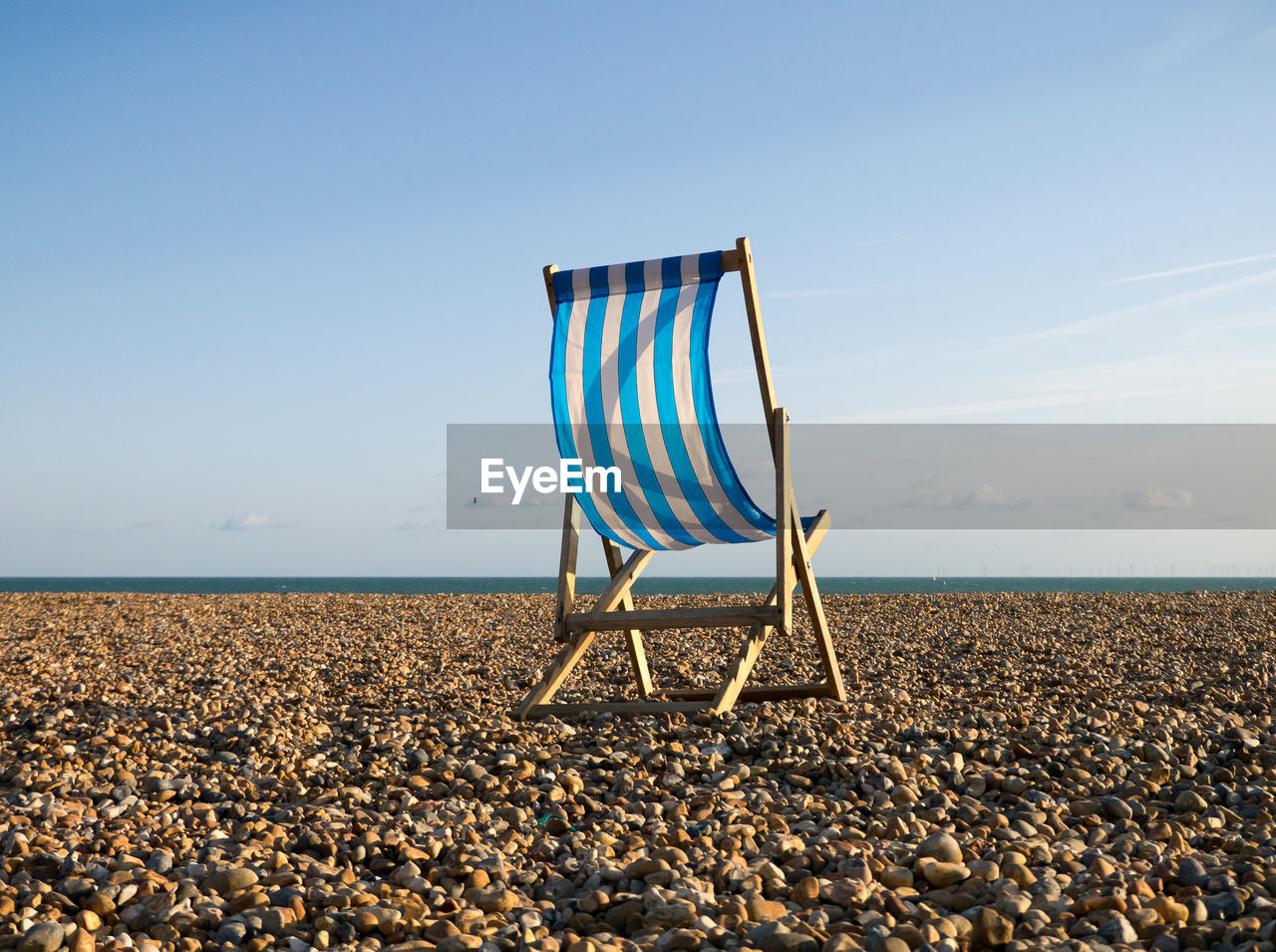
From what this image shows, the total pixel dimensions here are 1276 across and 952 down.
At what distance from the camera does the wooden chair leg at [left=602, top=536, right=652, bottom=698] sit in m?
4.71

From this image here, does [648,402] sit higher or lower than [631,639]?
higher

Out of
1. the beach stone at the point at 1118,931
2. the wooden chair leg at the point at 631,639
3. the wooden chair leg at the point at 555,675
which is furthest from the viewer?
the wooden chair leg at the point at 631,639

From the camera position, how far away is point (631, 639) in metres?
4.92

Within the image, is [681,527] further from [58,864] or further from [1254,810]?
[58,864]

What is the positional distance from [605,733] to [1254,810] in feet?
7.46

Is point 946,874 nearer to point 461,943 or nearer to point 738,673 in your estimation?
point 461,943

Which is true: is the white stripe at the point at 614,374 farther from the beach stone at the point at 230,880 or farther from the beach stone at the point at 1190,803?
the beach stone at the point at 230,880

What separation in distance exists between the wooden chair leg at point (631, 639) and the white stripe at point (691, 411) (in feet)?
2.06

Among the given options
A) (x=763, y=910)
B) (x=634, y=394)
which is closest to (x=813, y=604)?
(x=634, y=394)

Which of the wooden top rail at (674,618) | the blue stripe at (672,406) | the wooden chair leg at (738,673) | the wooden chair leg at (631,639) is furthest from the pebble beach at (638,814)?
the blue stripe at (672,406)

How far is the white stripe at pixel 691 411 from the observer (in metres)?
4.21

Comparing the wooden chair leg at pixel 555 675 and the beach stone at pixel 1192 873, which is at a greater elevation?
the wooden chair leg at pixel 555 675

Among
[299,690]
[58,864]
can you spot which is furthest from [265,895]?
[299,690]

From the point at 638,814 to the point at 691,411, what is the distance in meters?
1.84
